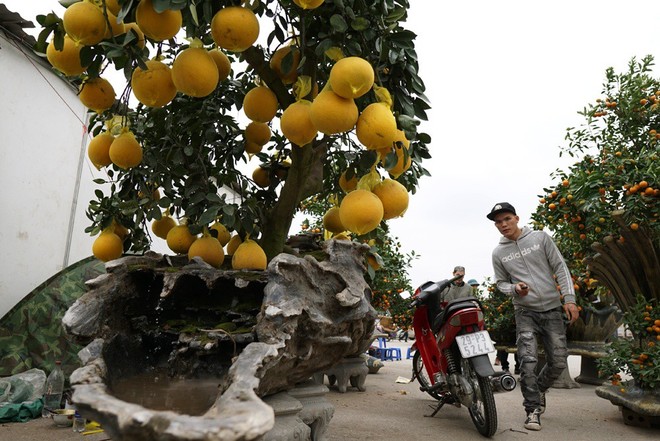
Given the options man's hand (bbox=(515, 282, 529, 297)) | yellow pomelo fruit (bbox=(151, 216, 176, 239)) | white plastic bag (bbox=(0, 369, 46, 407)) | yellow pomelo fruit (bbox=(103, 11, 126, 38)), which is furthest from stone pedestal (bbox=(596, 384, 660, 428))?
white plastic bag (bbox=(0, 369, 46, 407))

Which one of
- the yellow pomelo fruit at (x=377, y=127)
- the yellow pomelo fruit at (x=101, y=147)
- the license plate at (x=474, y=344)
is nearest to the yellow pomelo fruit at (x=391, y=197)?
the yellow pomelo fruit at (x=377, y=127)

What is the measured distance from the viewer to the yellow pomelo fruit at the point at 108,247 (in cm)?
236

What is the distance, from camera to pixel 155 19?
1510 millimetres

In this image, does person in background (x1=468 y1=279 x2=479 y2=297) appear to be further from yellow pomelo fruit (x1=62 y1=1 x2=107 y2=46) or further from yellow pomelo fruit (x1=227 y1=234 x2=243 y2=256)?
yellow pomelo fruit (x1=62 y1=1 x2=107 y2=46)

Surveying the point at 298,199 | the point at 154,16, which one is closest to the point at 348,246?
the point at 298,199

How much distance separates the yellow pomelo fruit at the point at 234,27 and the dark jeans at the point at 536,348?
3.22m

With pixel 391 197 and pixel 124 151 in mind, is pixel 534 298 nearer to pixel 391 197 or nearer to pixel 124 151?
pixel 391 197

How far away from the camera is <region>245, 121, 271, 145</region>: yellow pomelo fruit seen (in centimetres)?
250

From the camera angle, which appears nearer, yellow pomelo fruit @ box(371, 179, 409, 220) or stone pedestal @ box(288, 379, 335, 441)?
yellow pomelo fruit @ box(371, 179, 409, 220)

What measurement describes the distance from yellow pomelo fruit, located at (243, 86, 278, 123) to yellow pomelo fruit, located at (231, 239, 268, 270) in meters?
0.58

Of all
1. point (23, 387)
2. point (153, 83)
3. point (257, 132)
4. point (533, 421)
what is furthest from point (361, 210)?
point (23, 387)

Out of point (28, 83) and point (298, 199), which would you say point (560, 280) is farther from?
point (28, 83)

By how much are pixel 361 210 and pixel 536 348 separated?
9.01 ft

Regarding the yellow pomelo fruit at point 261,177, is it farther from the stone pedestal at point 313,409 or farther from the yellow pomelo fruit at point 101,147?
the stone pedestal at point 313,409
